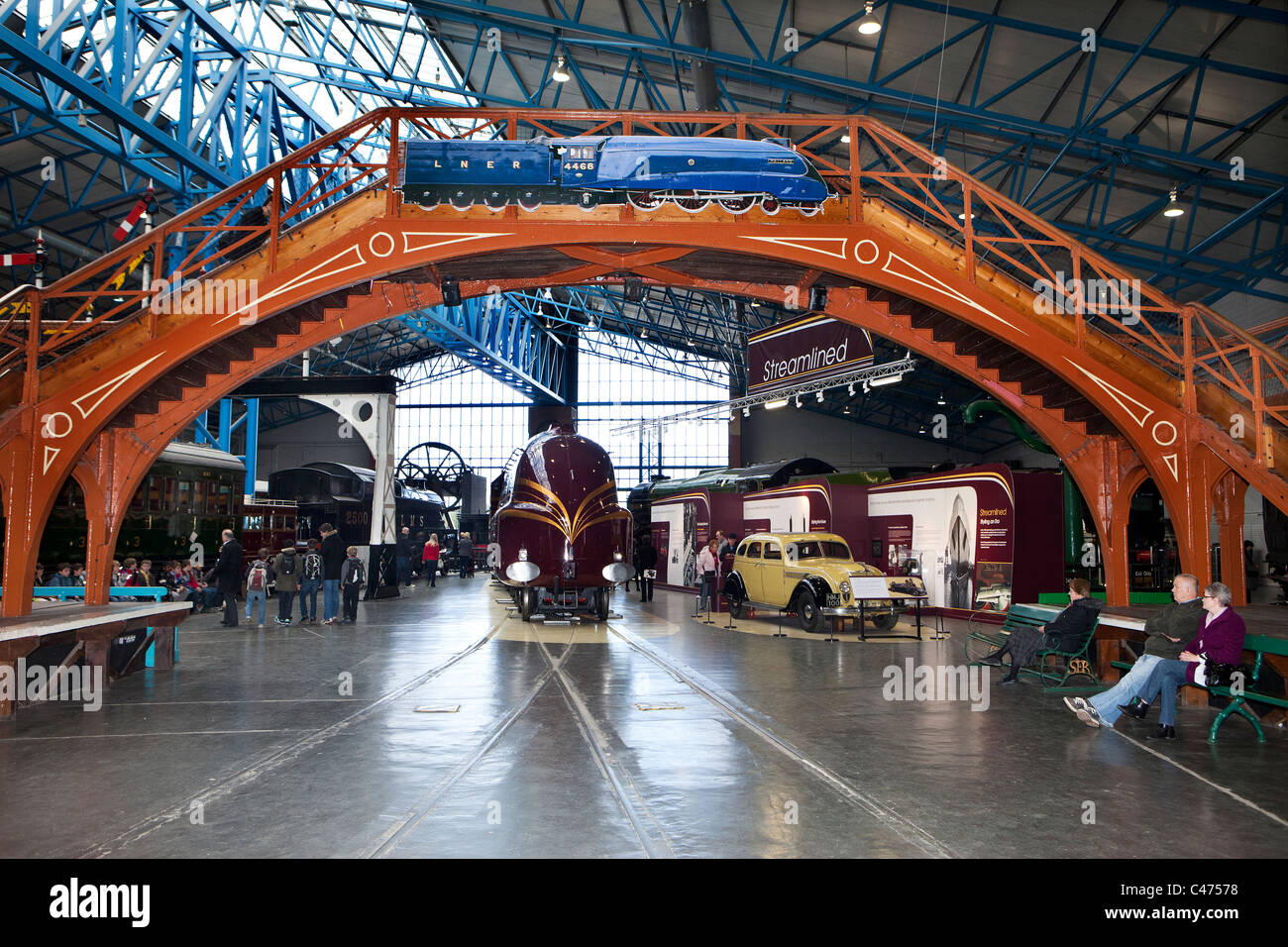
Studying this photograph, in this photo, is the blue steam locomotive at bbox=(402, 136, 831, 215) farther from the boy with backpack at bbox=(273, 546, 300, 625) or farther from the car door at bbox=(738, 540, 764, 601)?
the boy with backpack at bbox=(273, 546, 300, 625)

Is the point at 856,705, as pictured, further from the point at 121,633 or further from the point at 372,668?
the point at 121,633

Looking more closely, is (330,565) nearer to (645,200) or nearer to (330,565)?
(330,565)

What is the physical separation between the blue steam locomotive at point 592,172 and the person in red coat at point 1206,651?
20.0 ft

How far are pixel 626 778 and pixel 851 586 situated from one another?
931cm

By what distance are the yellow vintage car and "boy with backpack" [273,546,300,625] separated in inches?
362

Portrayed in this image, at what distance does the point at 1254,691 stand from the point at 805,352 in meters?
13.9

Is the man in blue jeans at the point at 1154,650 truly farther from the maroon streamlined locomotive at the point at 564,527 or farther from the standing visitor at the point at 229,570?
the standing visitor at the point at 229,570

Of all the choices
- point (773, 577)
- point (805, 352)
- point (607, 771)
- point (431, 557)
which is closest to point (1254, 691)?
point (607, 771)

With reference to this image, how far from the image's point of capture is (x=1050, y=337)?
10078mm

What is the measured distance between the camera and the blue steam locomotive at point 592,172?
10.1 m

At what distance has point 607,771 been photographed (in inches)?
252

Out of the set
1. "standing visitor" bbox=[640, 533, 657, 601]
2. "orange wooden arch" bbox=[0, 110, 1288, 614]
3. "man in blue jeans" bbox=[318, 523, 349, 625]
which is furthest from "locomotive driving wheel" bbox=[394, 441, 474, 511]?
"orange wooden arch" bbox=[0, 110, 1288, 614]

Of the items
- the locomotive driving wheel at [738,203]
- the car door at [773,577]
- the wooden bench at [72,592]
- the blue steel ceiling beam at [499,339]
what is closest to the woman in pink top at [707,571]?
the car door at [773,577]
